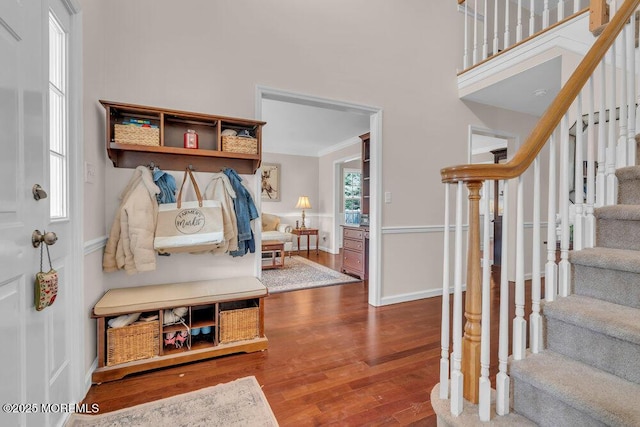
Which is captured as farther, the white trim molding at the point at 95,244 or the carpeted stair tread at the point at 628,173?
the white trim molding at the point at 95,244

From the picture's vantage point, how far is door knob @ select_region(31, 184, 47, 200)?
1.08 metres

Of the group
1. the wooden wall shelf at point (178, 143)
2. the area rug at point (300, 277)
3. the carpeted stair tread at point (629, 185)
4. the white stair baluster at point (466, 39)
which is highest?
the white stair baluster at point (466, 39)

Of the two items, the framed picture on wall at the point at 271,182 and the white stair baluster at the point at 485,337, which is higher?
the framed picture on wall at the point at 271,182

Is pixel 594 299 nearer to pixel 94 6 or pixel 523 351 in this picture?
pixel 523 351

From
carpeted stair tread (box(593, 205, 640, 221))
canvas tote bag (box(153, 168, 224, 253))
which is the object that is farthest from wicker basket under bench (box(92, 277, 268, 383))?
carpeted stair tread (box(593, 205, 640, 221))

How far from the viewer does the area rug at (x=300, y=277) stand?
12.8ft

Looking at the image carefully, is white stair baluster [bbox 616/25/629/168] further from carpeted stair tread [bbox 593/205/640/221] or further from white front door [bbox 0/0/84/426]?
white front door [bbox 0/0/84/426]

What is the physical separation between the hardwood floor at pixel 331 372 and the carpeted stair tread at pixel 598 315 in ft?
2.68

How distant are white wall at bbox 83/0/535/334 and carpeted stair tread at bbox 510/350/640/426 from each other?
1977 mm

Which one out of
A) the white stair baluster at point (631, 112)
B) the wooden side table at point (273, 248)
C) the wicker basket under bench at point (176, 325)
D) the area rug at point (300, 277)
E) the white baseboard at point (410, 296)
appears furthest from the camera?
the wooden side table at point (273, 248)

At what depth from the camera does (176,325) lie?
2020 mm

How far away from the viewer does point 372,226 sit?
10.3 ft

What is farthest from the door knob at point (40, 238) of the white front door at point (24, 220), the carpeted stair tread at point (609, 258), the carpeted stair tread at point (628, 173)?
the carpeted stair tread at point (628, 173)

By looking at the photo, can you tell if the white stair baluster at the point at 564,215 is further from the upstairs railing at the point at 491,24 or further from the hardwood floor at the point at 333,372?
the upstairs railing at the point at 491,24
